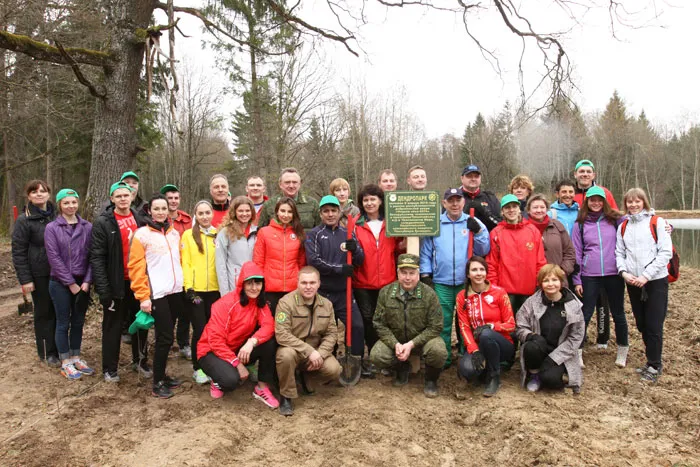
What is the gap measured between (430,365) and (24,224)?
489cm

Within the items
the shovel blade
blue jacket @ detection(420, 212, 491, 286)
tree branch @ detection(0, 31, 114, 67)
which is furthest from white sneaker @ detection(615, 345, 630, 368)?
tree branch @ detection(0, 31, 114, 67)

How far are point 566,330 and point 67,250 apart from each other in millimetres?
5483

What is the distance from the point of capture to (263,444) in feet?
12.6

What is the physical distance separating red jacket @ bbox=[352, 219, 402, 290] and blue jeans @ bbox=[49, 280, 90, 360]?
3.18 meters

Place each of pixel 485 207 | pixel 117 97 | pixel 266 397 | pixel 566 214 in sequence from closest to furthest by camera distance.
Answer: pixel 266 397
pixel 485 207
pixel 566 214
pixel 117 97

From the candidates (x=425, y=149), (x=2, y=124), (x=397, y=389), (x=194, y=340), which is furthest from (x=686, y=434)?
(x=425, y=149)

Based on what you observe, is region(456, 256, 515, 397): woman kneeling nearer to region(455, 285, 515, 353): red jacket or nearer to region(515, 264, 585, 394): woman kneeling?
region(455, 285, 515, 353): red jacket

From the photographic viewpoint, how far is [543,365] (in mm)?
4785

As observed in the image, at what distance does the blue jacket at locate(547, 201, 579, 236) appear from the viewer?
19.0 ft

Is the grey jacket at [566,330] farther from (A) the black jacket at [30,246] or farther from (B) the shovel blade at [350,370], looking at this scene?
(A) the black jacket at [30,246]

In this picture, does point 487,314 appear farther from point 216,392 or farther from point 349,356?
point 216,392

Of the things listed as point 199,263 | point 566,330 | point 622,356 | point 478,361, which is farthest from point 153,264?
point 622,356

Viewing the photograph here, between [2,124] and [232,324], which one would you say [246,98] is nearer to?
[2,124]

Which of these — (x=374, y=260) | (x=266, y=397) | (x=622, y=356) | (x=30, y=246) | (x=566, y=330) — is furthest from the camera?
(x=622, y=356)
